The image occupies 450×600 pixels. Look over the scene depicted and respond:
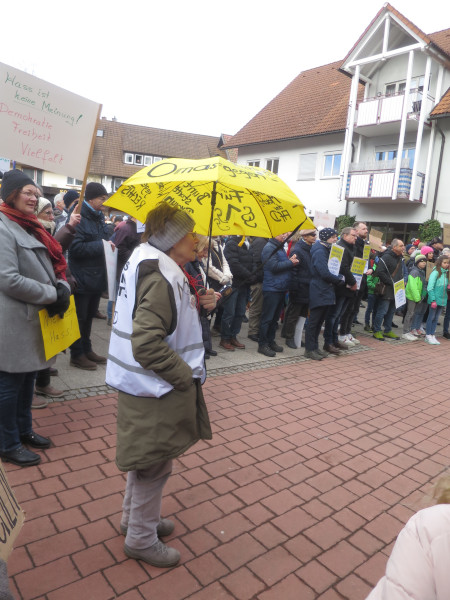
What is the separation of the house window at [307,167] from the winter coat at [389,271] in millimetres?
14541

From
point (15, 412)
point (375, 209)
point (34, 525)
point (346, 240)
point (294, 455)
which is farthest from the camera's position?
point (375, 209)

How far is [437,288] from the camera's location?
9102 mm

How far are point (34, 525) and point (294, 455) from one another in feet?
6.70

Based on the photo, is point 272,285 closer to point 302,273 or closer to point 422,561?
point 302,273

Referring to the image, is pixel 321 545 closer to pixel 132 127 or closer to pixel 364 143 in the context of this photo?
pixel 364 143

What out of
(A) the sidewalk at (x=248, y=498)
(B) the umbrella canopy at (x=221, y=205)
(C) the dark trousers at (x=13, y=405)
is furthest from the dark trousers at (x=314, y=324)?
(C) the dark trousers at (x=13, y=405)

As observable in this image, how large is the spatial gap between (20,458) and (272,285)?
14.3 ft

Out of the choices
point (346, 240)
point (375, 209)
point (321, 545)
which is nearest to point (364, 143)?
point (375, 209)

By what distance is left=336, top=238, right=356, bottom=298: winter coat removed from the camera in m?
7.13

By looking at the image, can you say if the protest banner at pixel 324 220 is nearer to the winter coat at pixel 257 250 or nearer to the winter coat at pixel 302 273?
the winter coat at pixel 302 273

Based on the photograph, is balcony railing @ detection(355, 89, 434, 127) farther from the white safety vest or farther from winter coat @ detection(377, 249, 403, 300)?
the white safety vest

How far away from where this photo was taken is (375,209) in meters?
19.8

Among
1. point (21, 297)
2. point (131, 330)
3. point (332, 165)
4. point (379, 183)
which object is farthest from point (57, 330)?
point (332, 165)

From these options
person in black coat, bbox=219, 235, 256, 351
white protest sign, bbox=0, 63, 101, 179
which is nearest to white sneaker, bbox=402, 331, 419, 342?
person in black coat, bbox=219, 235, 256, 351
